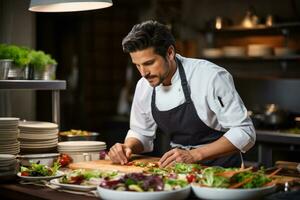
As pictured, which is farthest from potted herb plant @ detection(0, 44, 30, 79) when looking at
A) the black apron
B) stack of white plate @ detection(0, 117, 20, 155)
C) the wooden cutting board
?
the black apron

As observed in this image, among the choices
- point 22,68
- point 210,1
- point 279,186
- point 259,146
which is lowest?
point 259,146

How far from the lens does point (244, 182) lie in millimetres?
2400

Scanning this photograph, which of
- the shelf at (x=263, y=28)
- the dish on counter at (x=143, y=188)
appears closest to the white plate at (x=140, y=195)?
the dish on counter at (x=143, y=188)

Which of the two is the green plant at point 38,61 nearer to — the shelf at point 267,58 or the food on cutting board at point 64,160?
the food on cutting board at point 64,160

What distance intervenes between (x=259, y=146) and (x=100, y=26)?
3786mm

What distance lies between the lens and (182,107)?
3.62 meters

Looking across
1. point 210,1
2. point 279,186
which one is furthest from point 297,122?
point 279,186

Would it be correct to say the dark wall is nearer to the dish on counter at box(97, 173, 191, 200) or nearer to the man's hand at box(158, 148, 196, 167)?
the man's hand at box(158, 148, 196, 167)

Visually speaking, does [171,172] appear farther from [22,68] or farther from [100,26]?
[100,26]

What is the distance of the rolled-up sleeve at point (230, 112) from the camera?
3.34 metres

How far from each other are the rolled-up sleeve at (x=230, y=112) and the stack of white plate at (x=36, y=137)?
1073 millimetres

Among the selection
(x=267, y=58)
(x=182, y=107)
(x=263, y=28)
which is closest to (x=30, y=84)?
(x=182, y=107)

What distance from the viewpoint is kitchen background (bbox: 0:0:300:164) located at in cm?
528

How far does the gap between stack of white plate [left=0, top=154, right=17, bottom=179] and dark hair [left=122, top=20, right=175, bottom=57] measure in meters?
0.93
